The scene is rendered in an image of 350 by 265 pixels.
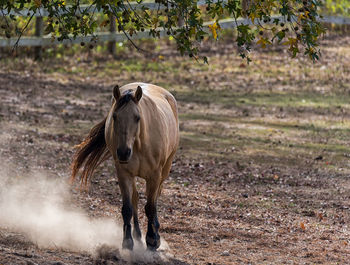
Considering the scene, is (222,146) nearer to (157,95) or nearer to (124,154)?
(157,95)

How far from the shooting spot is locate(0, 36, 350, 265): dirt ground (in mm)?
7773

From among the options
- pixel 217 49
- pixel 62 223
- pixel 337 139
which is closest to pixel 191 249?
pixel 62 223

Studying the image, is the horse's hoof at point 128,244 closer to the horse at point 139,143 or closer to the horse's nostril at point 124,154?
the horse at point 139,143

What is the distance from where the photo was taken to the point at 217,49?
22156 mm

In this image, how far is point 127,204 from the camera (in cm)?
696

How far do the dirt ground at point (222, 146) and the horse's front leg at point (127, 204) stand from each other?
208 millimetres

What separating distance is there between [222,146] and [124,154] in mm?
6504

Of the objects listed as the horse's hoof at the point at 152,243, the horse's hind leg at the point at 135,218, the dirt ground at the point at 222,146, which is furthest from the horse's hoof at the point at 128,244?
the horse's hind leg at the point at 135,218

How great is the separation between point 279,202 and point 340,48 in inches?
540

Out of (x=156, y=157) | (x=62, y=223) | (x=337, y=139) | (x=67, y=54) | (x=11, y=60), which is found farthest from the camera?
(x=67, y=54)

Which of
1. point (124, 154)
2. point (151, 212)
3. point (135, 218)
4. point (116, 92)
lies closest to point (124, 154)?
point (124, 154)

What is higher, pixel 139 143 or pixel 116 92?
pixel 116 92

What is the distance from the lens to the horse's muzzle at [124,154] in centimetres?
623

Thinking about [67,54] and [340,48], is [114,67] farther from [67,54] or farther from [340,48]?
[340,48]
